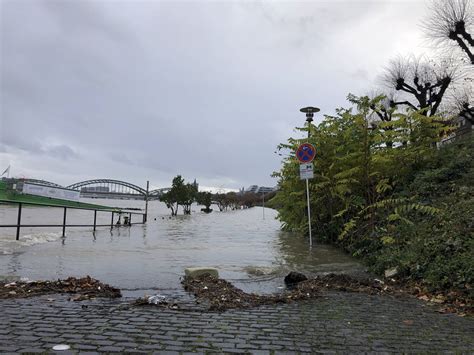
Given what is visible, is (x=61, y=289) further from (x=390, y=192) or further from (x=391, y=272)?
(x=390, y=192)

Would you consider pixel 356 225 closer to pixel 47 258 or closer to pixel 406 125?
pixel 406 125

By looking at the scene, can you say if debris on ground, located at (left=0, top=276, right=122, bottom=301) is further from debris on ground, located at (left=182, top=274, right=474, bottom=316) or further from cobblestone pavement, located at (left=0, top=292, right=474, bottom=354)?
debris on ground, located at (left=182, top=274, right=474, bottom=316)

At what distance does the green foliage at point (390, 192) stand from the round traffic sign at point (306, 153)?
66 centimetres

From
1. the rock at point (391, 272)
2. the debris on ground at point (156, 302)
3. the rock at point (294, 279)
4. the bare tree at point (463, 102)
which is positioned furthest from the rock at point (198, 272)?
the bare tree at point (463, 102)

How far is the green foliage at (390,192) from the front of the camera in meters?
6.61

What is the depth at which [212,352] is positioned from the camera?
10.5ft

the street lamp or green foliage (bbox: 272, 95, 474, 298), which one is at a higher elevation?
the street lamp

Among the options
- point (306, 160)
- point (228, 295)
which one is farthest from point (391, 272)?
point (306, 160)

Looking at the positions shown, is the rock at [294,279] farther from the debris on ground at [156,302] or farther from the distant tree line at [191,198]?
the distant tree line at [191,198]

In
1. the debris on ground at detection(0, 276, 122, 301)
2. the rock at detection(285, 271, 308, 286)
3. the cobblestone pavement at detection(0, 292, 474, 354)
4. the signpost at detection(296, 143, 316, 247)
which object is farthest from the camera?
the signpost at detection(296, 143, 316, 247)

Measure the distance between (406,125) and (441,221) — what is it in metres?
5.01

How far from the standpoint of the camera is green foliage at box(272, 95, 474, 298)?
21.7 feet

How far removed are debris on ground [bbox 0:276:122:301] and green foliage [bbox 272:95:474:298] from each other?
4534mm

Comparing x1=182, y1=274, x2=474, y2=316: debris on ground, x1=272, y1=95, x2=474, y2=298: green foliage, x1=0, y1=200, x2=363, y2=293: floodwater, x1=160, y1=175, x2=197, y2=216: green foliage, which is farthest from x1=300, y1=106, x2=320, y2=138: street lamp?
x1=160, y1=175, x2=197, y2=216: green foliage
